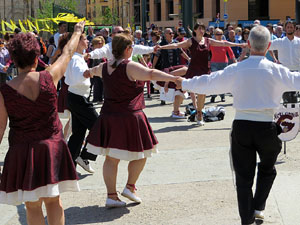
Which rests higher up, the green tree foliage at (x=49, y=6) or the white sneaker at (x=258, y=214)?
the green tree foliage at (x=49, y=6)

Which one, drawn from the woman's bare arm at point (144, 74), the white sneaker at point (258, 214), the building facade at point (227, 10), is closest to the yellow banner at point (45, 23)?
the woman's bare arm at point (144, 74)

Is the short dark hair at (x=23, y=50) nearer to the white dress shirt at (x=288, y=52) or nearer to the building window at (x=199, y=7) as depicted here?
the white dress shirt at (x=288, y=52)

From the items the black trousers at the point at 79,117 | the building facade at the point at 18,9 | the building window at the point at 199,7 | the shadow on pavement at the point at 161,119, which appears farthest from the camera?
the building facade at the point at 18,9

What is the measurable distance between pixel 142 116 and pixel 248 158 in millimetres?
1312

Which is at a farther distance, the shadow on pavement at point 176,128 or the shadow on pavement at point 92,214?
the shadow on pavement at point 176,128

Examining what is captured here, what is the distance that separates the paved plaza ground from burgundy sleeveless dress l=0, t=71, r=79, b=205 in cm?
139

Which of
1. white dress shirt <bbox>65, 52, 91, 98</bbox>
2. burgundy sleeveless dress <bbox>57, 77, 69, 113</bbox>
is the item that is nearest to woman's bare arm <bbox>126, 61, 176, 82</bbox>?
white dress shirt <bbox>65, 52, 91, 98</bbox>

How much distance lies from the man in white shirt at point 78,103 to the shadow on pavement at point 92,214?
4.01 feet

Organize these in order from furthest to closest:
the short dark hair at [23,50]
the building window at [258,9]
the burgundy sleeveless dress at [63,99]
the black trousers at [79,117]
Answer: the building window at [258,9], the burgundy sleeveless dress at [63,99], the black trousers at [79,117], the short dark hair at [23,50]

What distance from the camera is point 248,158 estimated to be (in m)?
4.72

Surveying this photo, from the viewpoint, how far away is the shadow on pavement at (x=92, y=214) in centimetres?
536

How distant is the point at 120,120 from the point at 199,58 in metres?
5.59

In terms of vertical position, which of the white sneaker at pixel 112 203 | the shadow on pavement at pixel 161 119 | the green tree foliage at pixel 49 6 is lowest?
the shadow on pavement at pixel 161 119

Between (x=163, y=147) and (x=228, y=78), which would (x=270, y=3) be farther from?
(x=228, y=78)
